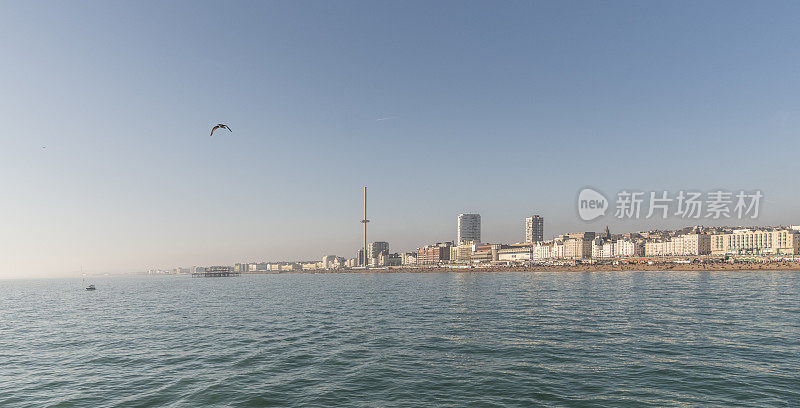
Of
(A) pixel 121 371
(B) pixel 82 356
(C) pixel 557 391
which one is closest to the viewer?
(C) pixel 557 391

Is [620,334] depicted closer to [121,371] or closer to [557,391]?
[557,391]

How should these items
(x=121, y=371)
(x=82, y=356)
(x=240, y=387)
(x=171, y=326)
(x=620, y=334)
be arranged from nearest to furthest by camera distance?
(x=240, y=387) < (x=121, y=371) < (x=82, y=356) < (x=620, y=334) < (x=171, y=326)

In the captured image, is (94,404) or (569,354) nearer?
(94,404)

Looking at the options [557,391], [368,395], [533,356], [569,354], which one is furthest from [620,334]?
[368,395]

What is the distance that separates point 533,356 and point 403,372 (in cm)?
1000

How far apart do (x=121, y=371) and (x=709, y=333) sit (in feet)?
161

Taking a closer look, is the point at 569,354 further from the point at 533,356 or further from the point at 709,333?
the point at 709,333

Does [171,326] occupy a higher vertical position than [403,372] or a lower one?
lower

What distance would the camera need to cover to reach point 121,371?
28391 millimetres

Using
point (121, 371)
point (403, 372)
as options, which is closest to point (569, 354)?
point (403, 372)

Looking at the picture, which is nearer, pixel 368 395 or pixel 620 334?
pixel 368 395

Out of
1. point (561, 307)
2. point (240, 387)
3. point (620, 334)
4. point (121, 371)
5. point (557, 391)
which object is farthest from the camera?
point (561, 307)

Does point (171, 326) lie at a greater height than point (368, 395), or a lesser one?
lesser

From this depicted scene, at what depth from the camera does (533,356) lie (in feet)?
94.1
